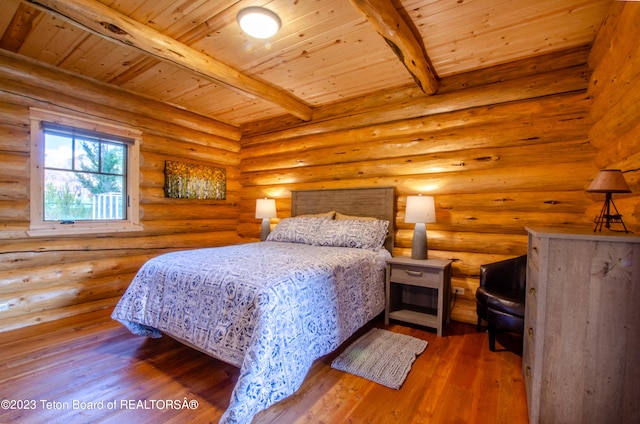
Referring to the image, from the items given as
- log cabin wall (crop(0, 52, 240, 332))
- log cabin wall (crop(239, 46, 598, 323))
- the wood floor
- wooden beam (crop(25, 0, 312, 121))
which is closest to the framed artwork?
log cabin wall (crop(0, 52, 240, 332))

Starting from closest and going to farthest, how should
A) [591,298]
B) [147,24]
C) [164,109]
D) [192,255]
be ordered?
[591,298] < [147,24] < [192,255] < [164,109]

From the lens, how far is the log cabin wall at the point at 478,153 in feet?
8.32

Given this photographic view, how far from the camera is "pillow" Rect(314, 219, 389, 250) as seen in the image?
9.93 ft

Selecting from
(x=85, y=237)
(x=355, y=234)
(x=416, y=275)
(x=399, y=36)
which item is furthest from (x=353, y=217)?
(x=85, y=237)

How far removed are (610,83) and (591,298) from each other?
1.60m

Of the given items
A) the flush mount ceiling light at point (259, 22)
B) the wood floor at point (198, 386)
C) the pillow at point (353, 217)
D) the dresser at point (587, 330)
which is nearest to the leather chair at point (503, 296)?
the wood floor at point (198, 386)

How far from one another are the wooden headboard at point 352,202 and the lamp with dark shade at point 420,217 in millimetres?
394

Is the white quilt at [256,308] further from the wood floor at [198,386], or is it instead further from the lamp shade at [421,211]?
the lamp shade at [421,211]

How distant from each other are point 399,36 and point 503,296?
2088mm

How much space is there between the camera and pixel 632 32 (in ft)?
5.42

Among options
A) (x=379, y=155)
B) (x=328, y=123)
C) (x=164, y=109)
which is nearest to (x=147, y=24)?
(x=164, y=109)

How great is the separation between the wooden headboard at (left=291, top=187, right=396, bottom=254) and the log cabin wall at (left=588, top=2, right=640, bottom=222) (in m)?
1.73

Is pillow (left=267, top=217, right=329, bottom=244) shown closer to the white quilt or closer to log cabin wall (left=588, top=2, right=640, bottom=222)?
the white quilt

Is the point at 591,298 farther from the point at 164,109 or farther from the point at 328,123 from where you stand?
the point at 164,109
